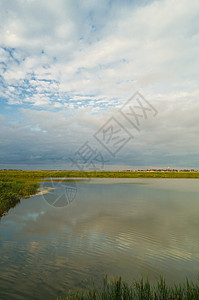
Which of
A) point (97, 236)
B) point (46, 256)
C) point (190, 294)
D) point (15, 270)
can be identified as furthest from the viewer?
point (97, 236)

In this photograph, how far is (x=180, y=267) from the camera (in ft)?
27.3

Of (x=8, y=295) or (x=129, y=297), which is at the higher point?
(x=129, y=297)

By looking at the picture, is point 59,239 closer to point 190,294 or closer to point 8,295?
point 8,295

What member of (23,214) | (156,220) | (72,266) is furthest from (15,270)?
(156,220)

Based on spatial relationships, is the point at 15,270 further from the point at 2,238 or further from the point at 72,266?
the point at 2,238

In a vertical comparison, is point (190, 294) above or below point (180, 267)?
above

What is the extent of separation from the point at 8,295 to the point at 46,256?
2.96 m

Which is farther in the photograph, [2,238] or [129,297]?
[2,238]

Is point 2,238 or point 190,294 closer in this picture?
point 190,294

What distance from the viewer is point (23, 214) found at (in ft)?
57.7

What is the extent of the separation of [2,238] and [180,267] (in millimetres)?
9832

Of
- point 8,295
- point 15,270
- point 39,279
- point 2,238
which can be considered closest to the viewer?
point 8,295

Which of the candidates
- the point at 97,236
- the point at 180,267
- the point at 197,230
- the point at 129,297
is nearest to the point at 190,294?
the point at 129,297

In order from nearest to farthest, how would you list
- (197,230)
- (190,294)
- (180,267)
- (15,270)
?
(190,294) → (15,270) → (180,267) → (197,230)
